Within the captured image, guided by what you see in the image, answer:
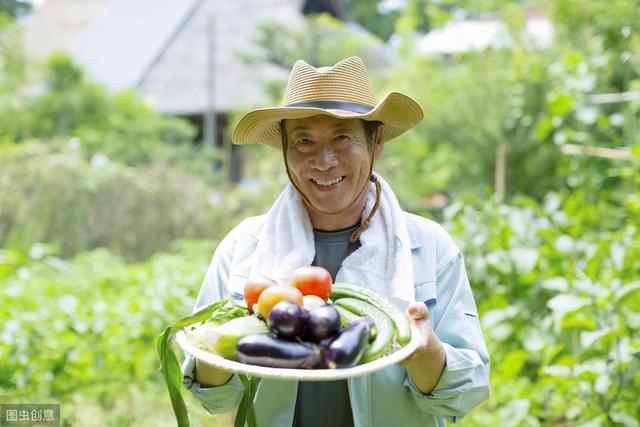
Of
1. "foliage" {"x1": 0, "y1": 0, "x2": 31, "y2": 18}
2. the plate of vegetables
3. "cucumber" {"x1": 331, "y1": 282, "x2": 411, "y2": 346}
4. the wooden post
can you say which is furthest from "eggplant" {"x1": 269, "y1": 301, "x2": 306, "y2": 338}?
"foliage" {"x1": 0, "y1": 0, "x2": 31, "y2": 18}

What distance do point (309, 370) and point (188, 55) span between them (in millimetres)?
19123

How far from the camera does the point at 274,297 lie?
1.47 meters

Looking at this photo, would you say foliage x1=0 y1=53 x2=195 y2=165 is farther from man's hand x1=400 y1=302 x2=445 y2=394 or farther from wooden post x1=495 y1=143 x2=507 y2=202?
man's hand x1=400 y1=302 x2=445 y2=394

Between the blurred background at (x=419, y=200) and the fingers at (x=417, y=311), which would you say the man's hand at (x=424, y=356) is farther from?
the blurred background at (x=419, y=200)

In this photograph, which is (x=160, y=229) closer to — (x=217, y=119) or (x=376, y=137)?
(x=376, y=137)

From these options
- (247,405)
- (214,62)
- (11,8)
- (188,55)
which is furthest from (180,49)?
(247,405)

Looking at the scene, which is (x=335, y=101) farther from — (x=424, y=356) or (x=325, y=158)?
(x=424, y=356)

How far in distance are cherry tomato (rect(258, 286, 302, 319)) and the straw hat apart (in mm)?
514

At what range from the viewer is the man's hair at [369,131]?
6.31ft

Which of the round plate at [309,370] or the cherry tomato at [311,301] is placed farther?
the cherry tomato at [311,301]

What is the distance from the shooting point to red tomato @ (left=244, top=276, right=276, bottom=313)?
1.61 m

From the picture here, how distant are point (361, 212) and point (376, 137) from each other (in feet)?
0.73

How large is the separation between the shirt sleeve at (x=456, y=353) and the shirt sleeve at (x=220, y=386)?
0.46 metres

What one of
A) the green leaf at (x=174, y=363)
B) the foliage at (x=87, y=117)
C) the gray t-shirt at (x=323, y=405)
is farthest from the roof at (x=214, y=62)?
the green leaf at (x=174, y=363)
